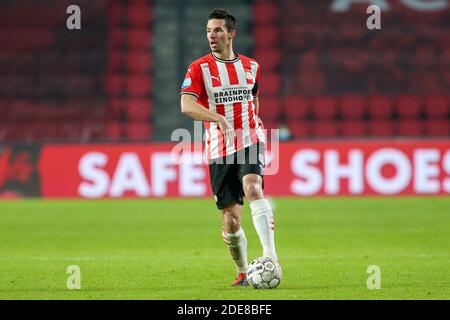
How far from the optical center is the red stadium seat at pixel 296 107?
18.8 m

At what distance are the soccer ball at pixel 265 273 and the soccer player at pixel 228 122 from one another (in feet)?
1.20

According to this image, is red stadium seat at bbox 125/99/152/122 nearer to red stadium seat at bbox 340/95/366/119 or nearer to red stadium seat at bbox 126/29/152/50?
red stadium seat at bbox 126/29/152/50

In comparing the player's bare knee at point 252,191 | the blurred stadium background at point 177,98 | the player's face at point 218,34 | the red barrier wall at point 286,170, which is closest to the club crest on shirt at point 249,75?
the player's face at point 218,34

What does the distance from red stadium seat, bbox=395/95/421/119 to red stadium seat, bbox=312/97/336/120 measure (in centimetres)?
117

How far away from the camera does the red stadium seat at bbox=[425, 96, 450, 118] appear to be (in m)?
18.8

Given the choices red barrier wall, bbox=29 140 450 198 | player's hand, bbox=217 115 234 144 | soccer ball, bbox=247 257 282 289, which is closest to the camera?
soccer ball, bbox=247 257 282 289

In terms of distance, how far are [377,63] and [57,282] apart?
511 inches

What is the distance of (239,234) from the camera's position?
22.7 feet

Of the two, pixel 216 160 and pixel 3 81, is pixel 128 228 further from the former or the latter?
pixel 3 81

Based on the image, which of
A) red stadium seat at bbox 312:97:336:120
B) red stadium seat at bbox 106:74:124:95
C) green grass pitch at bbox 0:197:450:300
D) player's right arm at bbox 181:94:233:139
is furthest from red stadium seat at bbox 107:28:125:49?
player's right arm at bbox 181:94:233:139

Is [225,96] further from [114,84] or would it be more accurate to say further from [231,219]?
[114,84]

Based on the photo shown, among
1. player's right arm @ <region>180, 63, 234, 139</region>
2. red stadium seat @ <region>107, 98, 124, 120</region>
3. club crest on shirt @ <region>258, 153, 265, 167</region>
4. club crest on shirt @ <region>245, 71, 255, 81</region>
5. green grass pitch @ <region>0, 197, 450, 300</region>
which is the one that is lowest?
green grass pitch @ <region>0, 197, 450, 300</region>

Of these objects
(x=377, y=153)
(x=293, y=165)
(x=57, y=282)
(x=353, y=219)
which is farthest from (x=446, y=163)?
(x=57, y=282)

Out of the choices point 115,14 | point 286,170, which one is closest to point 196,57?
point 115,14
